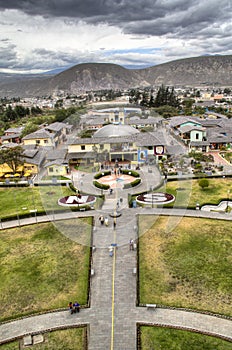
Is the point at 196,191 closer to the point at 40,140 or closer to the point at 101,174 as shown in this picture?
the point at 101,174

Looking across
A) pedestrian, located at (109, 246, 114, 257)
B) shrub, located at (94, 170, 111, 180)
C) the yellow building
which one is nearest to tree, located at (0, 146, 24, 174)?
shrub, located at (94, 170, 111, 180)

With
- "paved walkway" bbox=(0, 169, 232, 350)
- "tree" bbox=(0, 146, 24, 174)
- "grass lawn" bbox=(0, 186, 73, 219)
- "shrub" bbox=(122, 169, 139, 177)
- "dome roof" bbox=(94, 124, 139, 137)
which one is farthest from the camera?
"dome roof" bbox=(94, 124, 139, 137)

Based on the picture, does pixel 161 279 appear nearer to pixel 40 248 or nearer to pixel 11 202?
pixel 40 248

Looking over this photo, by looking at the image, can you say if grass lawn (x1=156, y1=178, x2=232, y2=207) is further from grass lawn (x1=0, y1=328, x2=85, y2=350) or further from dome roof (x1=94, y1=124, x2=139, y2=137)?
dome roof (x1=94, y1=124, x2=139, y2=137)

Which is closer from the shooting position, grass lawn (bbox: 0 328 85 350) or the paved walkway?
grass lawn (bbox: 0 328 85 350)

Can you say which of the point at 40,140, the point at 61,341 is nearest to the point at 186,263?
the point at 61,341

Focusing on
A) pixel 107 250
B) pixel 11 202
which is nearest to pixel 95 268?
pixel 107 250
